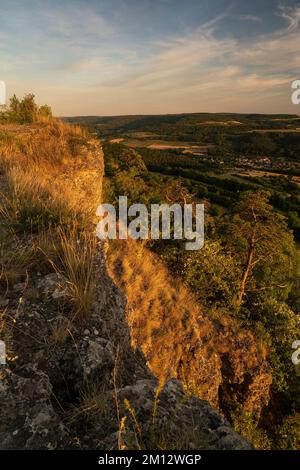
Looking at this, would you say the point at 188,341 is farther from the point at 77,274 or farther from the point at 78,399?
the point at 78,399

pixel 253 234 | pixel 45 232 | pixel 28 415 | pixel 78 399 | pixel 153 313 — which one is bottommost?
pixel 153 313

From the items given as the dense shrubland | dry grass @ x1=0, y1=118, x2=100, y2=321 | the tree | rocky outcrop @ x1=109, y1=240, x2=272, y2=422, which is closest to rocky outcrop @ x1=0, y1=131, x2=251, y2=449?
dry grass @ x1=0, y1=118, x2=100, y2=321

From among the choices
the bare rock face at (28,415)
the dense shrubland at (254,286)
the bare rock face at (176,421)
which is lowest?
the dense shrubland at (254,286)

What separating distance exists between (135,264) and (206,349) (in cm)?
484

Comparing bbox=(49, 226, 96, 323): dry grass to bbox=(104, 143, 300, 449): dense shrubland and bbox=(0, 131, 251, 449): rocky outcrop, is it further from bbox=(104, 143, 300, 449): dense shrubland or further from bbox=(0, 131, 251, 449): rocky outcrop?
bbox=(104, 143, 300, 449): dense shrubland

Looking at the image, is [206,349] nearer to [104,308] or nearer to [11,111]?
[104,308]

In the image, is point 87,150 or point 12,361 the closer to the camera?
point 12,361

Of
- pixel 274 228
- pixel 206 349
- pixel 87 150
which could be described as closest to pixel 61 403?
pixel 87 150

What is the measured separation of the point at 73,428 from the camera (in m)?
1.92

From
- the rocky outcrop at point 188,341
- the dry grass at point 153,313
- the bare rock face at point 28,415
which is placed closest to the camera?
the bare rock face at point 28,415

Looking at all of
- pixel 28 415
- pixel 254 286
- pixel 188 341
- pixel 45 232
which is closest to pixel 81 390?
pixel 28 415

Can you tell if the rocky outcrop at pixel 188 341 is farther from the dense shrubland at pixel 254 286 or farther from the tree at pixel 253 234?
the tree at pixel 253 234

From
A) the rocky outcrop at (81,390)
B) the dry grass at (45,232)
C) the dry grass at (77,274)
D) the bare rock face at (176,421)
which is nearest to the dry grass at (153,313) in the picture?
the dry grass at (45,232)

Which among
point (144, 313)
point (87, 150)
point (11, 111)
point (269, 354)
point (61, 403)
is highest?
point (11, 111)
